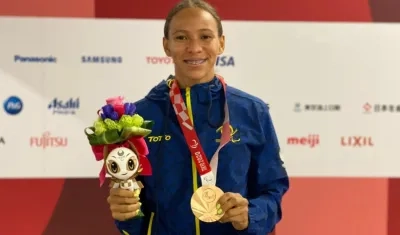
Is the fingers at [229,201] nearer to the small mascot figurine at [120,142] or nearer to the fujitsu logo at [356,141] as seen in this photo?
the small mascot figurine at [120,142]

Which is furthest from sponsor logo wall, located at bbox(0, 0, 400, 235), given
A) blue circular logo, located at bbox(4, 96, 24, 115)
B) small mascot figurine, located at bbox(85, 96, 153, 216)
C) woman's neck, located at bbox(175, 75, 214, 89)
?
small mascot figurine, located at bbox(85, 96, 153, 216)

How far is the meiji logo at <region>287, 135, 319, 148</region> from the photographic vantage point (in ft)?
6.52

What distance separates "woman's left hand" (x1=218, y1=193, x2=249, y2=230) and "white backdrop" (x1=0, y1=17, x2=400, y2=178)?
0.83m

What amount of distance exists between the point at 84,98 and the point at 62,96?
0.08 metres

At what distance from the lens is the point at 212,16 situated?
131cm

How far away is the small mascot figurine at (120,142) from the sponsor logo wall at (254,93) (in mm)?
763

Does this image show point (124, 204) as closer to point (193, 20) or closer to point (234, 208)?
point (234, 208)

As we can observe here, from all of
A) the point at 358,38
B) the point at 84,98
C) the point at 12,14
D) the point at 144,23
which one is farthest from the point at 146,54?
the point at 358,38

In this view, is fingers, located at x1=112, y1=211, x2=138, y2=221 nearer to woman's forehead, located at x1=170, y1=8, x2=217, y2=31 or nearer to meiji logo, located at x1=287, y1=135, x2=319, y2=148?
woman's forehead, located at x1=170, y1=8, x2=217, y2=31

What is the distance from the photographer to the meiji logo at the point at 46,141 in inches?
75.2

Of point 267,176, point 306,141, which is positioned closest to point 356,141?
point 306,141

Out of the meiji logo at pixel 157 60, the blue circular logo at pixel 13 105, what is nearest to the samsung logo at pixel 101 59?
the meiji logo at pixel 157 60

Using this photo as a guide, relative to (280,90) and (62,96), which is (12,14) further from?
(280,90)

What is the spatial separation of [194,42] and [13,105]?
0.95 m
